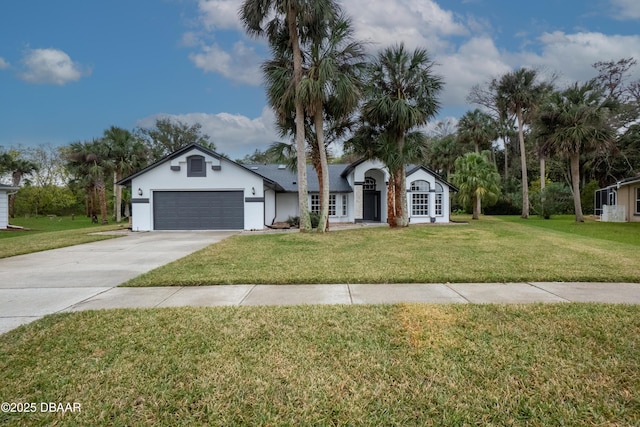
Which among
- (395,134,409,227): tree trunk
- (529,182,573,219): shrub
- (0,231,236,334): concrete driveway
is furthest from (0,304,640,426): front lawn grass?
(529,182,573,219): shrub

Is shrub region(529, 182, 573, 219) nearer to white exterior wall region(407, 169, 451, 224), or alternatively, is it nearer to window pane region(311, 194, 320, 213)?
white exterior wall region(407, 169, 451, 224)

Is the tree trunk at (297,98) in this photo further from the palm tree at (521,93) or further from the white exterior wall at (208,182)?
the palm tree at (521,93)

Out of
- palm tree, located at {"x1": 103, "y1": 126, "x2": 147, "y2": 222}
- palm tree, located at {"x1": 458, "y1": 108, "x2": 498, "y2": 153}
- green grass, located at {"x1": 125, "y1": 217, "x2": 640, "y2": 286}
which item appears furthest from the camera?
palm tree, located at {"x1": 458, "y1": 108, "x2": 498, "y2": 153}

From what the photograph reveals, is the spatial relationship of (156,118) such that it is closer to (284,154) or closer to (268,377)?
(284,154)

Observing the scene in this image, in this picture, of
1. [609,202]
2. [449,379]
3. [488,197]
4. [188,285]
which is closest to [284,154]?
[188,285]

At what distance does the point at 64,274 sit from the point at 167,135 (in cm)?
4264

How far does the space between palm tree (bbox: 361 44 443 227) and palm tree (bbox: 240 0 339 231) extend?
3.25 metres

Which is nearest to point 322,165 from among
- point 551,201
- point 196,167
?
point 196,167

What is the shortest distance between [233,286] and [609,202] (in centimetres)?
2957

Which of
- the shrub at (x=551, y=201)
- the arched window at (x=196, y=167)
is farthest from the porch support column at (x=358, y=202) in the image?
the shrub at (x=551, y=201)

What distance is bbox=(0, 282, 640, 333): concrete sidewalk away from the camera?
4676mm

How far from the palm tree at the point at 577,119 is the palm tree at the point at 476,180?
4.80 m

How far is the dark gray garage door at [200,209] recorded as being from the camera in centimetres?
1791

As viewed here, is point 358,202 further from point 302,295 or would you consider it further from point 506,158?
point 506,158
